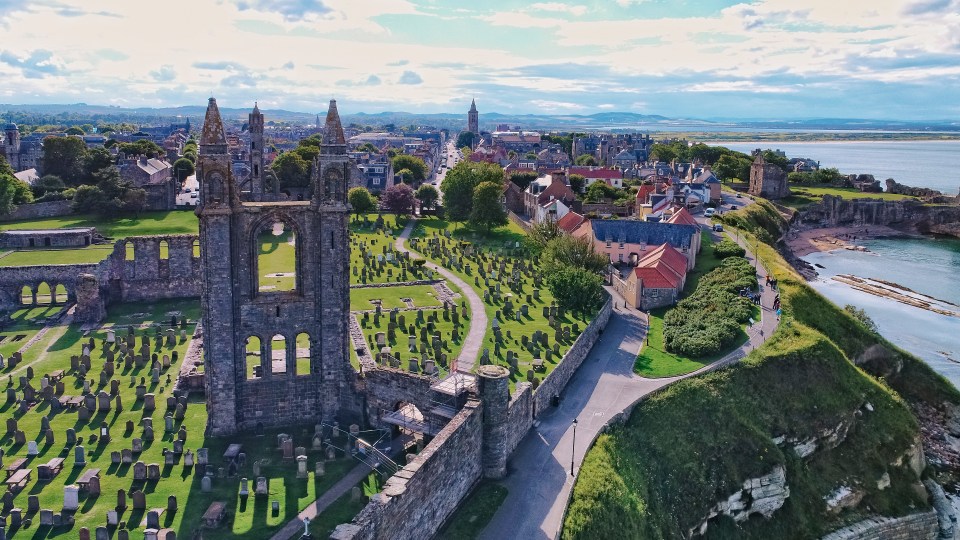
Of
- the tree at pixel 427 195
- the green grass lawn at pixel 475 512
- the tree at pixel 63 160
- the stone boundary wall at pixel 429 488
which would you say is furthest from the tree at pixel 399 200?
the green grass lawn at pixel 475 512

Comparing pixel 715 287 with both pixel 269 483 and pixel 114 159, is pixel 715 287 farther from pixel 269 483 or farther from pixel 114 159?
pixel 114 159

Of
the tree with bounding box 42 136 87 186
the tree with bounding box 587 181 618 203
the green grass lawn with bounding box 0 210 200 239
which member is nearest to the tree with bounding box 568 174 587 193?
the tree with bounding box 587 181 618 203

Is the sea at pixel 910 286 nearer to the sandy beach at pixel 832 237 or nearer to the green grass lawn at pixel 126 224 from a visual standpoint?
the sandy beach at pixel 832 237

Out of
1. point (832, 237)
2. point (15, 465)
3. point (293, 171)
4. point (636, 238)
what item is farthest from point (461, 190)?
point (15, 465)

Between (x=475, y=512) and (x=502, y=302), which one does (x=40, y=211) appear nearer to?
Answer: (x=502, y=302)

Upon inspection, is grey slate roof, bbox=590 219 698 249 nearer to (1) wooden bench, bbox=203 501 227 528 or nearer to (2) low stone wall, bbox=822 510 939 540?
(2) low stone wall, bbox=822 510 939 540

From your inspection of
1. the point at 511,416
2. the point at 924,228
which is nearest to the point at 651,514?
the point at 511,416
